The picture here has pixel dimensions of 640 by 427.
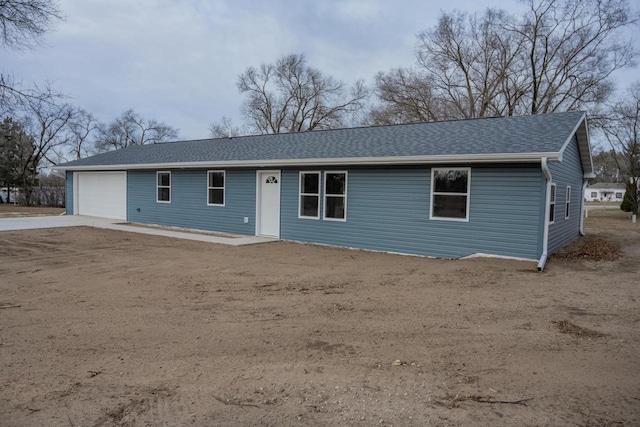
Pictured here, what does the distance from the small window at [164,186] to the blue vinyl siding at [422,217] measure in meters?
5.50

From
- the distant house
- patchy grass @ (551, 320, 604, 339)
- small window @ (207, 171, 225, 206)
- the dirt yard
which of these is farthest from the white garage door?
patchy grass @ (551, 320, 604, 339)

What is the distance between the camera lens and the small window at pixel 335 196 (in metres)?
11.4

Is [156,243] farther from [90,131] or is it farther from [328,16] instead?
[90,131]

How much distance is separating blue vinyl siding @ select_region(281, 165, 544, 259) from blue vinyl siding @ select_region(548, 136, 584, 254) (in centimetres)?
144

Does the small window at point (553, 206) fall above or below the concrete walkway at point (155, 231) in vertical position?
above

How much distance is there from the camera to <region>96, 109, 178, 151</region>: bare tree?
48.0 meters

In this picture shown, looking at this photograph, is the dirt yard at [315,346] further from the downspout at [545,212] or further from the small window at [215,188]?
the small window at [215,188]

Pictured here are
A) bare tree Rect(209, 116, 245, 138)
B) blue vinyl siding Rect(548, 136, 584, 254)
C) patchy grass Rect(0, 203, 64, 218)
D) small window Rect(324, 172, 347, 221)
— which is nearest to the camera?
blue vinyl siding Rect(548, 136, 584, 254)

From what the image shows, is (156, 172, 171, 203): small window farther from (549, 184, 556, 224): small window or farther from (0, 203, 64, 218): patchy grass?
(549, 184, 556, 224): small window

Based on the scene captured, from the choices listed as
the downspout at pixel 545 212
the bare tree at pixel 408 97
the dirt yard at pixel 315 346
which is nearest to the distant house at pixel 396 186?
the downspout at pixel 545 212

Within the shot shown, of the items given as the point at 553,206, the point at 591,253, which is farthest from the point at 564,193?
the point at 591,253

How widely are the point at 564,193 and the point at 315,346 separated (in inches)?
419

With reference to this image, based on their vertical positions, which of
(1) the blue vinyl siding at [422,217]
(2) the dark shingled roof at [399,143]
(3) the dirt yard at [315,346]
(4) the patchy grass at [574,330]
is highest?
(2) the dark shingled roof at [399,143]

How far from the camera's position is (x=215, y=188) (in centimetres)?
1412
